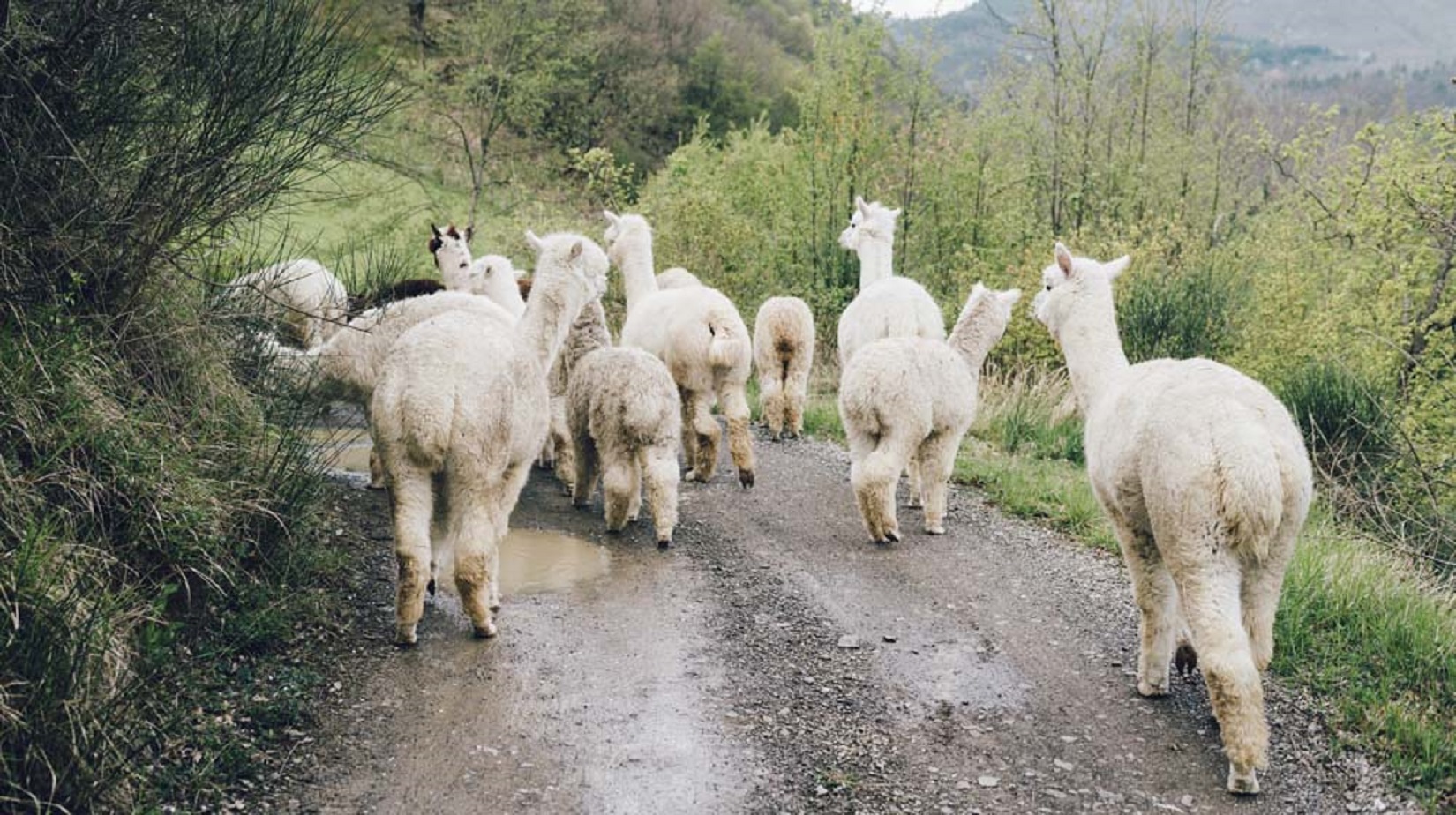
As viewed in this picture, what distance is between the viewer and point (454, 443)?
5723 mm

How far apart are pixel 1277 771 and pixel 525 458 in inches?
153

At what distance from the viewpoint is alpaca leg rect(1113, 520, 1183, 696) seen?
18.1 feet

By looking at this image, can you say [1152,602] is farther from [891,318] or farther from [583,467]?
[891,318]

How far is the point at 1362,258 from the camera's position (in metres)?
14.3

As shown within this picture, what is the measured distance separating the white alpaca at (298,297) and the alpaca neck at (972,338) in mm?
4453

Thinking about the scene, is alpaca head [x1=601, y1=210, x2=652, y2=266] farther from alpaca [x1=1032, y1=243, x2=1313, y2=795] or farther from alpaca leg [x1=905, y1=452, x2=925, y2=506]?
alpaca [x1=1032, y1=243, x2=1313, y2=795]

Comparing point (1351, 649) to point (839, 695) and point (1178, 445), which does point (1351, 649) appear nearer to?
point (1178, 445)

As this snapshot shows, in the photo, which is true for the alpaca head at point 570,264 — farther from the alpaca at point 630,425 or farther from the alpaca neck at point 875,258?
the alpaca neck at point 875,258

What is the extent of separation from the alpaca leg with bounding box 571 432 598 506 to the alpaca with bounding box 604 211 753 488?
4.22 ft

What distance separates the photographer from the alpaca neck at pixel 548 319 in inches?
270

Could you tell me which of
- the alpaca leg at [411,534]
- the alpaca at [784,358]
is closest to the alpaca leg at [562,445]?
the alpaca at [784,358]

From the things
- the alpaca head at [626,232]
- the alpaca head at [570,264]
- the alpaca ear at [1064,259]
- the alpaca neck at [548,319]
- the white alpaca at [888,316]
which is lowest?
the white alpaca at [888,316]

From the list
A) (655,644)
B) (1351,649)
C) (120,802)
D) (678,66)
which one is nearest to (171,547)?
(120,802)

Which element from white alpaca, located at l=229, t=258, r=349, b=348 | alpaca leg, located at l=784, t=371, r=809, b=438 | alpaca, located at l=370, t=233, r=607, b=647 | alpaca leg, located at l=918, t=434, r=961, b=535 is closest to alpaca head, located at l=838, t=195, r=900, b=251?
alpaca leg, located at l=784, t=371, r=809, b=438
